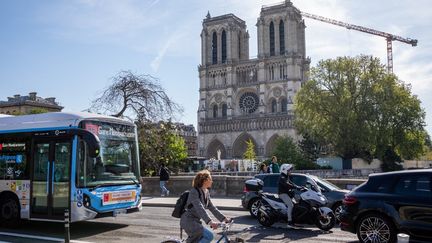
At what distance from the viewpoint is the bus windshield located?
36.1ft

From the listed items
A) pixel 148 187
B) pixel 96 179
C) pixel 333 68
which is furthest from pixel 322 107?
pixel 96 179

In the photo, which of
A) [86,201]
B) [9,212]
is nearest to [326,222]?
[86,201]

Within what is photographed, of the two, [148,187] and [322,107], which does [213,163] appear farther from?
[148,187]

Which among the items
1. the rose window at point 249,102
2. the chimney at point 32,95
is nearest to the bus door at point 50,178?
the rose window at point 249,102

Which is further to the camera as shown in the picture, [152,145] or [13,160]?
[152,145]

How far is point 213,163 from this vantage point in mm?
69188

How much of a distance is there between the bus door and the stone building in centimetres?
8123

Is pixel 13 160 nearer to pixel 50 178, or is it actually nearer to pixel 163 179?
pixel 50 178

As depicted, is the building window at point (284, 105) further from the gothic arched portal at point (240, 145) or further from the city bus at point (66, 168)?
the city bus at point (66, 168)

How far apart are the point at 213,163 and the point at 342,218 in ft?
196

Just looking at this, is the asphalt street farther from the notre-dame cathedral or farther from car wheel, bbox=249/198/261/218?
the notre-dame cathedral

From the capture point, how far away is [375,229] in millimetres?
8930

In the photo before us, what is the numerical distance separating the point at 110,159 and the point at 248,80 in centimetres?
8455

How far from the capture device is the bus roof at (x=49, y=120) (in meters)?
11.5
